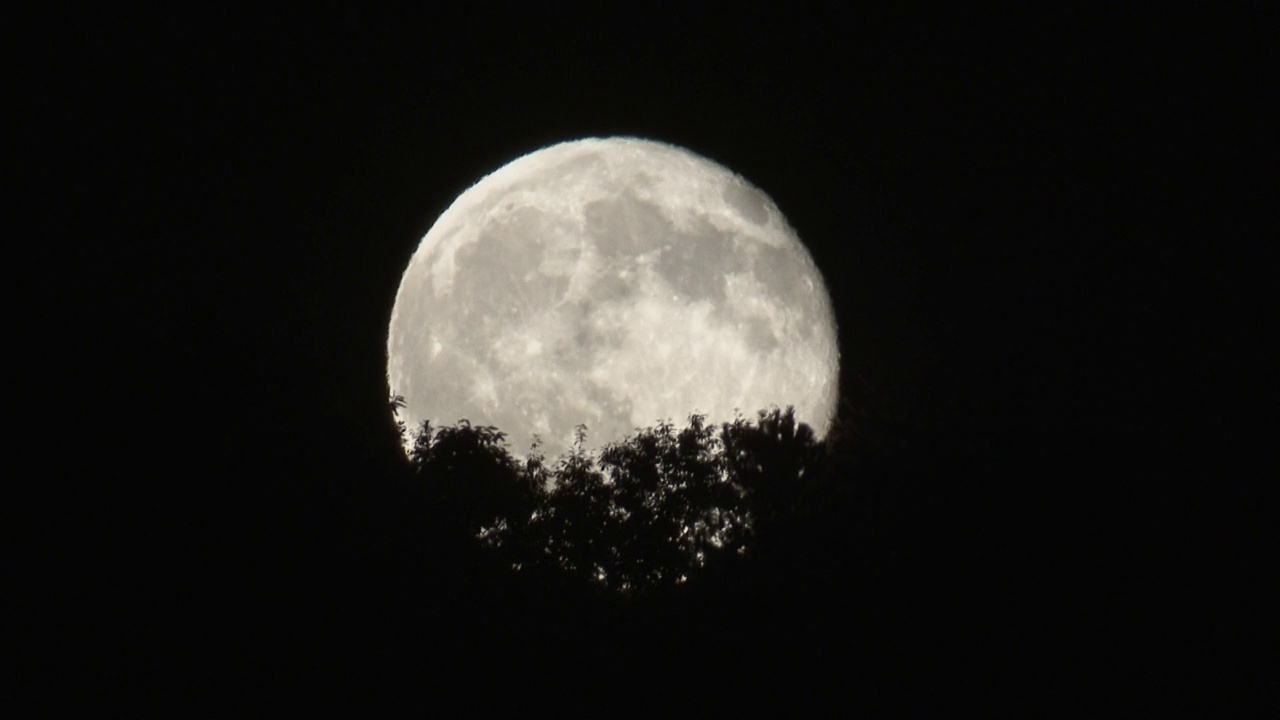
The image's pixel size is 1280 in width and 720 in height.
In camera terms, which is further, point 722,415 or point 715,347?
point 715,347

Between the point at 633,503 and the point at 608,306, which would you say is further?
the point at 608,306

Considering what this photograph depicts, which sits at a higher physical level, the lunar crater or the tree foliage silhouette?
the lunar crater

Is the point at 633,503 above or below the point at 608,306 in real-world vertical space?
below

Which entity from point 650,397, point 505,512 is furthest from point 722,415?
point 505,512

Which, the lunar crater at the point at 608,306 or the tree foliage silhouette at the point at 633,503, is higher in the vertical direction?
the lunar crater at the point at 608,306

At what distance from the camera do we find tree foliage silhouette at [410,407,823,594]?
8977 millimetres

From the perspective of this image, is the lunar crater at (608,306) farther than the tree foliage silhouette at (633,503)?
Yes

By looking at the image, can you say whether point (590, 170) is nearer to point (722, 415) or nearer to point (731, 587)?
point (722, 415)

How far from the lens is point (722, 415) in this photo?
10.1 m

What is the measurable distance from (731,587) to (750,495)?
3.36 feet

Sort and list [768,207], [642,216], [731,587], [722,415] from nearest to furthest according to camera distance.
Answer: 1. [731,587]
2. [722,415]
3. [642,216]
4. [768,207]

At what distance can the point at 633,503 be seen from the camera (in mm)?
9062

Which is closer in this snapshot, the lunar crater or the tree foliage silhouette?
the tree foliage silhouette

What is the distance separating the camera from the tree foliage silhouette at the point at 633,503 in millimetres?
8977
